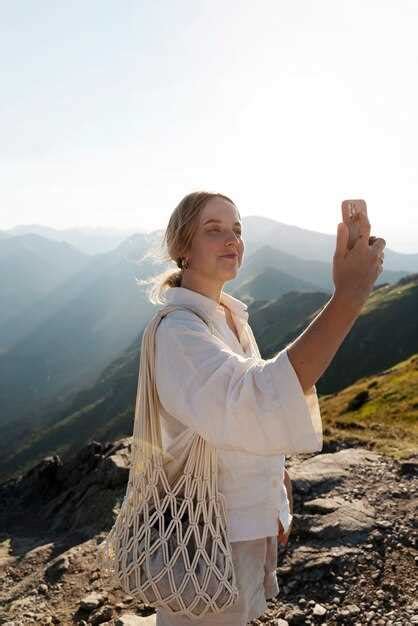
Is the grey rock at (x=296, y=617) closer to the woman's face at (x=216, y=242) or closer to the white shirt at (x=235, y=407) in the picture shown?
the white shirt at (x=235, y=407)

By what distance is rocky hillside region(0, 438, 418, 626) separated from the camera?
6.66 m

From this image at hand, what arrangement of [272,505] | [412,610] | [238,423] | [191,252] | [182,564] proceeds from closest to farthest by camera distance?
[238,423] < [182,564] < [272,505] < [191,252] < [412,610]

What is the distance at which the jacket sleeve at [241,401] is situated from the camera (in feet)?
7.41

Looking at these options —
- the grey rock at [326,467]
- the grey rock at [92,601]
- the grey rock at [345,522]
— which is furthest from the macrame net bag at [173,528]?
the grey rock at [326,467]

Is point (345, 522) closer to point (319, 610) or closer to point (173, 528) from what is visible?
point (319, 610)

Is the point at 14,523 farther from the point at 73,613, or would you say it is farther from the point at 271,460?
the point at 271,460

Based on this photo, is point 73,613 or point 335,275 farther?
point 73,613

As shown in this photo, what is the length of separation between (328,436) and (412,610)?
869 centimetres

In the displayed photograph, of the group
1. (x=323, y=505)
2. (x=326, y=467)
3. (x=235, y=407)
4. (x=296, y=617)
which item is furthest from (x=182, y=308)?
(x=326, y=467)

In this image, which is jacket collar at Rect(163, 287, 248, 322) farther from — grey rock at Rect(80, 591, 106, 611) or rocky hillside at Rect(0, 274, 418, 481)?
rocky hillside at Rect(0, 274, 418, 481)

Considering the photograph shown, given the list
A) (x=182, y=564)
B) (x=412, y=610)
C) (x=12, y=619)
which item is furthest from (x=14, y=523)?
(x=182, y=564)

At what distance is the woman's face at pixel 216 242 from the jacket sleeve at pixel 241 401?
913mm

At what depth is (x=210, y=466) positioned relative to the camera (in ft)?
9.78

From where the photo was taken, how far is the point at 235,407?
226 cm
